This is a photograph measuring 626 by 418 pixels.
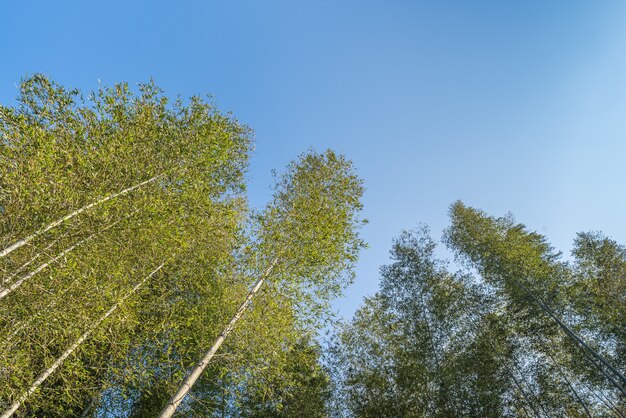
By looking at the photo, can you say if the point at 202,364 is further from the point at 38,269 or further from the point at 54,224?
the point at 54,224

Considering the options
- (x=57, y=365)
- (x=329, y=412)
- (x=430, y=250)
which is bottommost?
(x=57, y=365)

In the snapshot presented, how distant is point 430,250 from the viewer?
14.5 meters

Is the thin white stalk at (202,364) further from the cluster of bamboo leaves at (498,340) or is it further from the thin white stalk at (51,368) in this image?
the cluster of bamboo leaves at (498,340)

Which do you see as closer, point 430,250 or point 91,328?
point 91,328

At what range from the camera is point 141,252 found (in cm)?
614

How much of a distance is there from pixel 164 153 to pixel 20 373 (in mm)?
4202

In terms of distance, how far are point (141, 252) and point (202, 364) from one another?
8.82ft

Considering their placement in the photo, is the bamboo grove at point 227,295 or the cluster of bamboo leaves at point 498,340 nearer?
the bamboo grove at point 227,295

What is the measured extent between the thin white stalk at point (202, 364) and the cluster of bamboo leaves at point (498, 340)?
786cm

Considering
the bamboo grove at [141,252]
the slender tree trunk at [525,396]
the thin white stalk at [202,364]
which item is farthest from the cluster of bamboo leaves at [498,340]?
the thin white stalk at [202,364]

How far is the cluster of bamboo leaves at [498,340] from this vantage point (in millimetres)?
10727

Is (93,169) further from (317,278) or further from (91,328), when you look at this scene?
(317,278)

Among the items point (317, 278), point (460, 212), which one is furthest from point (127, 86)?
point (460, 212)

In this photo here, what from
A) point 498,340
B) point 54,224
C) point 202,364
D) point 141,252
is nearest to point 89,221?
point 54,224
